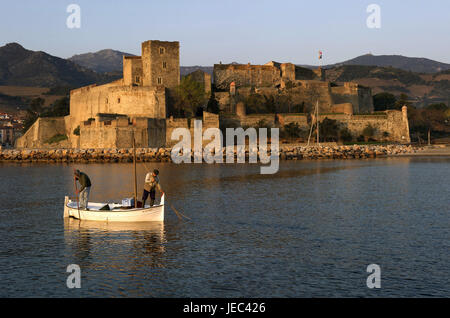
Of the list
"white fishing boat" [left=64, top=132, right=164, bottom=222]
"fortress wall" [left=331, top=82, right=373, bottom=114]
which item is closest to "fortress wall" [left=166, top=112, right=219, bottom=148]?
"fortress wall" [left=331, top=82, right=373, bottom=114]

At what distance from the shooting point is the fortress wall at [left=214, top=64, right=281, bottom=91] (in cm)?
6844

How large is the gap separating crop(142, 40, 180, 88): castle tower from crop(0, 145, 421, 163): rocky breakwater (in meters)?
9.38

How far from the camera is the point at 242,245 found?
15.8 m

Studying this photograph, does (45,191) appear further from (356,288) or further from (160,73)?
(160,73)

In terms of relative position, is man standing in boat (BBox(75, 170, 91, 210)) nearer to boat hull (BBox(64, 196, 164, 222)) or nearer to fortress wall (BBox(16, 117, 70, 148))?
boat hull (BBox(64, 196, 164, 222))

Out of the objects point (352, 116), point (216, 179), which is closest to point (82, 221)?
point (216, 179)

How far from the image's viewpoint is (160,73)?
197ft

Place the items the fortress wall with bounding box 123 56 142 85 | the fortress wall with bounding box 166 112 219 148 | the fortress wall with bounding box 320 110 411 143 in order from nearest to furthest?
the fortress wall with bounding box 166 112 219 148 → the fortress wall with bounding box 123 56 142 85 → the fortress wall with bounding box 320 110 411 143

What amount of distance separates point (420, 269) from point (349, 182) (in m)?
20.7

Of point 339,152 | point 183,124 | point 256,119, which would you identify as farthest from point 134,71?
point 339,152

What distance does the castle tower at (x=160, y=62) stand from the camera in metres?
59.5

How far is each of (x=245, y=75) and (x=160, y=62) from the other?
1303cm

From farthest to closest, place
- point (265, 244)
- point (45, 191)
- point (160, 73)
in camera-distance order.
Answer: point (160, 73)
point (45, 191)
point (265, 244)
